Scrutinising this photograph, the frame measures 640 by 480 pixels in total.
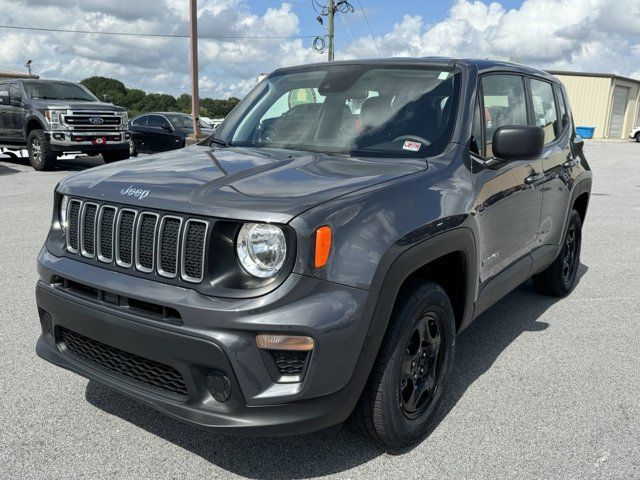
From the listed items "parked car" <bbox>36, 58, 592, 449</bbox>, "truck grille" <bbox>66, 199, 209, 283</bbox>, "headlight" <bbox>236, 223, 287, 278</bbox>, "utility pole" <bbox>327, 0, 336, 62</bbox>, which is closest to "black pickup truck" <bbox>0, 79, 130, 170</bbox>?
"parked car" <bbox>36, 58, 592, 449</bbox>

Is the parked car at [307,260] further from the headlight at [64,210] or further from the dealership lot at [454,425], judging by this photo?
the dealership lot at [454,425]

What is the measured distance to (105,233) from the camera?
266 cm

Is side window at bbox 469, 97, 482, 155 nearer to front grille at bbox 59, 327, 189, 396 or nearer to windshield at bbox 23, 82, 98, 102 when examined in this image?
front grille at bbox 59, 327, 189, 396

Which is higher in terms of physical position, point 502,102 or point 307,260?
point 502,102

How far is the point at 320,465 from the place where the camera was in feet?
8.91

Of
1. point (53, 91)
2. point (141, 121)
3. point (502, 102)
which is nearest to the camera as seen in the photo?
point (502, 102)

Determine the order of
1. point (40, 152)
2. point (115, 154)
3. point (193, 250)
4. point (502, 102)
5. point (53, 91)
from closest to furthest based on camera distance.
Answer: point (193, 250)
point (502, 102)
point (40, 152)
point (53, 91)
point (115, 154)

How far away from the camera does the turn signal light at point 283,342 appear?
7.23 ft

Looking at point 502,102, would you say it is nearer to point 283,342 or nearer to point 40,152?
point 283,342

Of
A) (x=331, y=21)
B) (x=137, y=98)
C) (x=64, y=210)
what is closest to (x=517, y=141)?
(x=64, y=210)

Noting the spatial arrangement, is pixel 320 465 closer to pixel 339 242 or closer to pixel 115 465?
pixel 115 465

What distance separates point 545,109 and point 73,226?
3.42 meters

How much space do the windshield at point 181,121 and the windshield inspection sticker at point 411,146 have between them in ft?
50.0

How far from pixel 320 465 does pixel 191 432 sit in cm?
66
